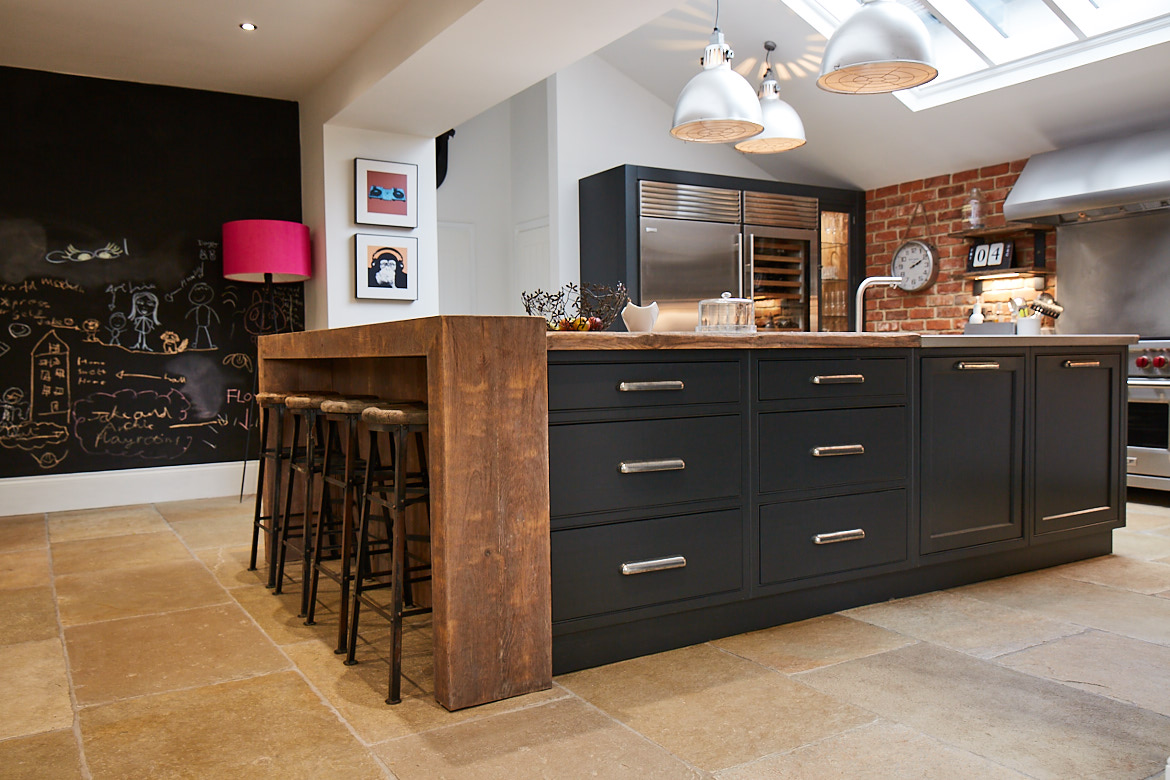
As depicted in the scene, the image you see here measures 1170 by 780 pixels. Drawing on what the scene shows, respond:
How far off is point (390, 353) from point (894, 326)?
5183 millimetres

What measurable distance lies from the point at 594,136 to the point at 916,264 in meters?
2.54

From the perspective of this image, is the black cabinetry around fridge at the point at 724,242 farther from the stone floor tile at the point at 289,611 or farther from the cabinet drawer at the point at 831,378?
the stone floor tile at the point at 289,611

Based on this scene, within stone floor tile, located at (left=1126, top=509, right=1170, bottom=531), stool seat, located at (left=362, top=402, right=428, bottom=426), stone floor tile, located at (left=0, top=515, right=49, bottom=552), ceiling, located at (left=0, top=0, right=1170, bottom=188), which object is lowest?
stone floor tile, located at (left=0, top=515, right=49, bottom=552)

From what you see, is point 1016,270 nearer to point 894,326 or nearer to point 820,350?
point 894,326

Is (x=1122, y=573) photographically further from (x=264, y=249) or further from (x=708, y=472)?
(x=264, y=249)

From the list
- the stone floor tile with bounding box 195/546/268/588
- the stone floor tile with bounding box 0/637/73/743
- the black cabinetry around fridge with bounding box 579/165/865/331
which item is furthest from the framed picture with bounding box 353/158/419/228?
the stone floor tile with bounding box 0/637/73/743

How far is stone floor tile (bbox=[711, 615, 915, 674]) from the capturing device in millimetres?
2262

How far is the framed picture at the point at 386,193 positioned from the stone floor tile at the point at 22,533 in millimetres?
2313

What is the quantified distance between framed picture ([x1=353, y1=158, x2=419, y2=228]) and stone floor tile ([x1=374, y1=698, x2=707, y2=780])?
12.1 feet

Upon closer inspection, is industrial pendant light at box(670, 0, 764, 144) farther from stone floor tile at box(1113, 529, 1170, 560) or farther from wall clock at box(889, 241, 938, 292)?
wall clock at box(889, 241, 938, 292)

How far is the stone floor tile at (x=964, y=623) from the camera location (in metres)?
2.39

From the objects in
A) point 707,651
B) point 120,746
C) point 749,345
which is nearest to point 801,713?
point 707,651

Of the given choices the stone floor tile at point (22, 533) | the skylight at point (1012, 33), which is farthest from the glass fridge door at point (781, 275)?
the stone floor tile at point (22, 533)

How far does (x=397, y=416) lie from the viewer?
2084mm
